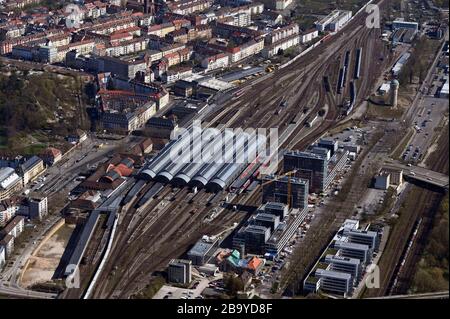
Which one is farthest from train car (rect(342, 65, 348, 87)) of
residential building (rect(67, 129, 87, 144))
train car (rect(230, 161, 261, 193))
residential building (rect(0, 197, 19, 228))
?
residential building (rect(0, 197, 19, 228))

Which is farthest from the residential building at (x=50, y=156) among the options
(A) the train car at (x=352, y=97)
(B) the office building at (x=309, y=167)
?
(A) the train car at (x=352, y=97)

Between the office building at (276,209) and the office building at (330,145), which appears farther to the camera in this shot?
the office building at (330,145)

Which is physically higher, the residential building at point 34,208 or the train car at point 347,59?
the residential building at point 34,208

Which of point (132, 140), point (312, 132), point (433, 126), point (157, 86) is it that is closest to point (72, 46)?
point (157, 86)

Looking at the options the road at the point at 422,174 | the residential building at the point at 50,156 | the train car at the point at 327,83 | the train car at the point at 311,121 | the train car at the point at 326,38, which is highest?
the road at the point at 422,174

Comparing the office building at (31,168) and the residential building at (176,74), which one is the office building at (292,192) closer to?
the office building at (31,168)

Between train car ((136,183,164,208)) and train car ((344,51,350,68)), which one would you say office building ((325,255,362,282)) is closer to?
train car ((136,183,164,208))

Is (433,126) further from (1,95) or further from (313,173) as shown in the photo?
(1,95)
